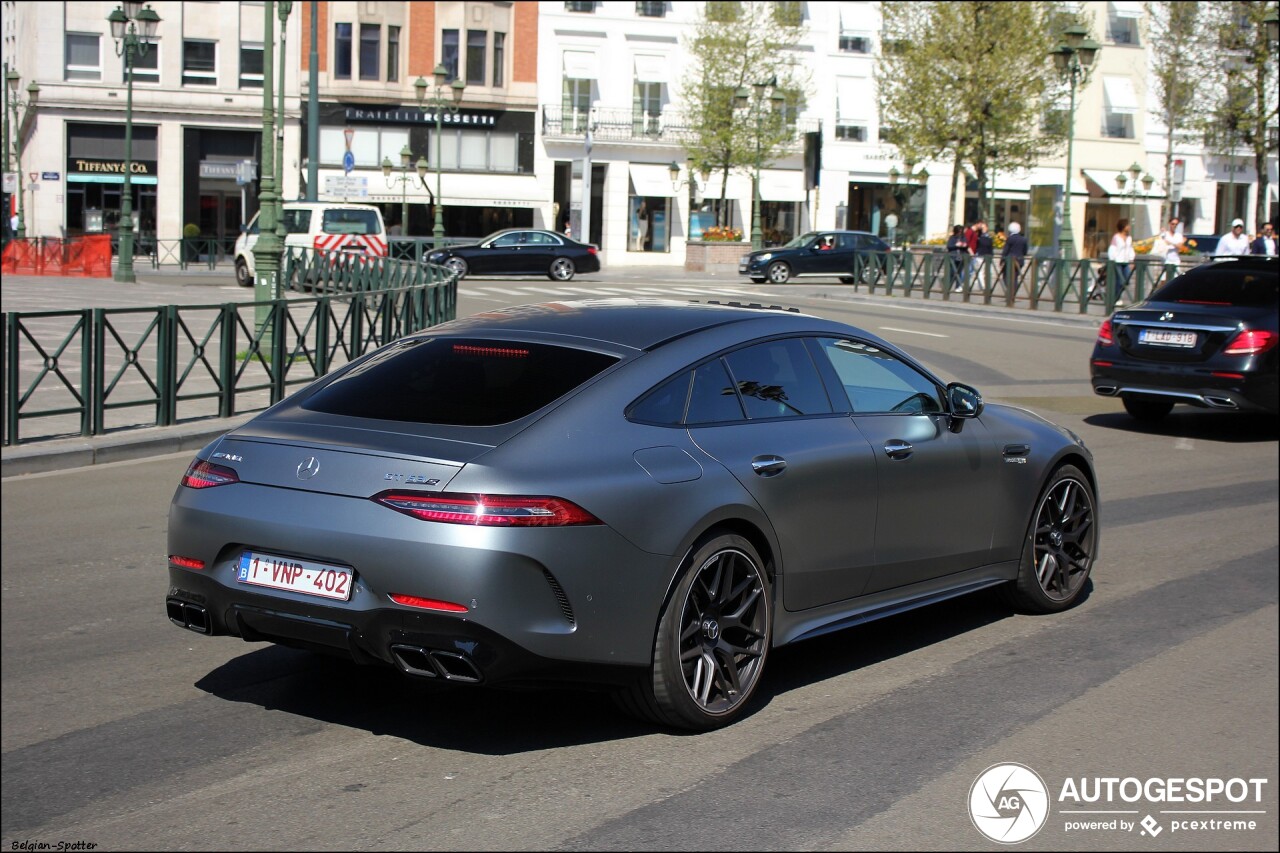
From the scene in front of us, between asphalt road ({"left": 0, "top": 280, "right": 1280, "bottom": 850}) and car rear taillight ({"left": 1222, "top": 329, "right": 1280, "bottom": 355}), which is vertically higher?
car rear taillight ({"left": 1222, "top": 329, "right": 1280, "bottom": 355})

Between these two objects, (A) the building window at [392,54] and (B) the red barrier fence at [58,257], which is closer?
(B) the red barrier fence at [58,257]

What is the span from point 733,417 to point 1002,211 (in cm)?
6268

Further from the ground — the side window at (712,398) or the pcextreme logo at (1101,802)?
the side window at (712,398)

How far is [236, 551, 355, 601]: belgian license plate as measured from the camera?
4.87 metres

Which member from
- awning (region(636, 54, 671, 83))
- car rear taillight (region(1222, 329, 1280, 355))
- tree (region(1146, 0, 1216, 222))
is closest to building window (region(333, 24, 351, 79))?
awning (region(636, 54, 671, 83))

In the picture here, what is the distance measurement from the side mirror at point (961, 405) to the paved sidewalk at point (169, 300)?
751 cm

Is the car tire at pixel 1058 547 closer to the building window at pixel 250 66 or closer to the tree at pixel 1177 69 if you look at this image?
the tree at pixel 1177 69

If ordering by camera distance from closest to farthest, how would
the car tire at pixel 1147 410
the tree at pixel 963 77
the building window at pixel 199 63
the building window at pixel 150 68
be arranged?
the car tire at pixel 1147 410
the tree at pixel 963 77
the building window at pixel 150 68
the building window at pixel 199 63

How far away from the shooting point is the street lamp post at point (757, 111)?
48719 millimetres

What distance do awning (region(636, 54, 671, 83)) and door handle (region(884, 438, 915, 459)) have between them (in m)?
57.9

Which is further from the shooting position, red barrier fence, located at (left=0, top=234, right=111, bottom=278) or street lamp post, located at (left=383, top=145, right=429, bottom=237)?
street lamp post, located at (left=383, top=145, right=429, bottom=237)

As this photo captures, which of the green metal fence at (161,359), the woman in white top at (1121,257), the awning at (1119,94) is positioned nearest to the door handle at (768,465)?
the green metal fence at (161,359)

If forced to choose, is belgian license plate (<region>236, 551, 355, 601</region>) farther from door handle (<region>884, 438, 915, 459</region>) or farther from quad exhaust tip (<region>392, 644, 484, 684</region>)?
door handle (<region>884, 438, 915, 459</region>)

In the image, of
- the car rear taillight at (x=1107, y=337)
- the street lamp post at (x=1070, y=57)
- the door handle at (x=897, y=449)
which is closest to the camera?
the door handle at (x=897, y=449)
